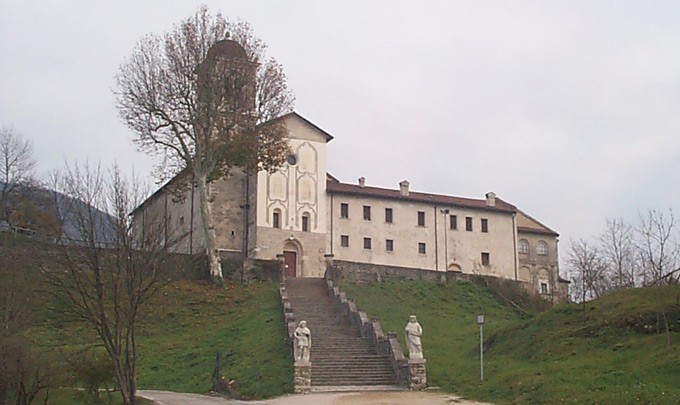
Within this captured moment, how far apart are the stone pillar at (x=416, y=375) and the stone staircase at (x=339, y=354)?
104 cm

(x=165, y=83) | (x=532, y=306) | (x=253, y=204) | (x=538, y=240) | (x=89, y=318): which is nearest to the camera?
(x=89, y=318)

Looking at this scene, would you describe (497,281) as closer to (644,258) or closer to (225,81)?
(644,258)

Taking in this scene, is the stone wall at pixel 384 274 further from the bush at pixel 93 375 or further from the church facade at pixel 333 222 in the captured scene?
the bush at pixel 93 375

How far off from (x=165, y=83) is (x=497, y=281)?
23.0 m

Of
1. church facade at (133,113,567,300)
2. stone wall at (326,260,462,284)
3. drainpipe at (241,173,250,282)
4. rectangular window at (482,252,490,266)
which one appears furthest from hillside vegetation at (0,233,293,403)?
rectangular window at (482,252,490,266)

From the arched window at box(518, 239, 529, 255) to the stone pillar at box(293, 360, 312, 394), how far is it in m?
41.4

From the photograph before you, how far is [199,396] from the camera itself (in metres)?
Result: 27.6

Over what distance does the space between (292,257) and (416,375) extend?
2809 centimetres

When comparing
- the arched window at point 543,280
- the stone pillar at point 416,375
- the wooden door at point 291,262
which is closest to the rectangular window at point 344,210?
the wooden door at point 291,262

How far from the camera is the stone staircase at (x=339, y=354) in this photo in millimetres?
29172

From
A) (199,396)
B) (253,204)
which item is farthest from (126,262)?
(253,204)

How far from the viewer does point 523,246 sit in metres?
66.8

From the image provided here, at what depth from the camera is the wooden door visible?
54.9 m

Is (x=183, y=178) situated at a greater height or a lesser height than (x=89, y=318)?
greater
